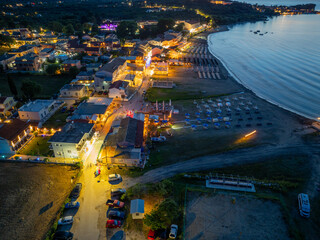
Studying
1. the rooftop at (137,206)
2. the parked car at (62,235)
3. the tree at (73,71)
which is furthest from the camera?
the tree at (73,71)

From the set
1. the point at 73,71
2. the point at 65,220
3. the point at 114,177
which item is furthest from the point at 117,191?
the point at 73,71

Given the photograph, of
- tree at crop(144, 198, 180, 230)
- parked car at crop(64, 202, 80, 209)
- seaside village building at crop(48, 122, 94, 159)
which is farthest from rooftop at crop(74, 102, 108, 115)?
tree at crop(144, 198, 180, 230)

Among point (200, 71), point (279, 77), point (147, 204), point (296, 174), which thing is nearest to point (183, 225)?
point (147, 204)

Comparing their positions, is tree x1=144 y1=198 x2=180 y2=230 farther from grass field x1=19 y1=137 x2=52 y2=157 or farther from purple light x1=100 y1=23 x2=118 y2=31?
purple light x1=100 y1=23 x2=118 y2=31

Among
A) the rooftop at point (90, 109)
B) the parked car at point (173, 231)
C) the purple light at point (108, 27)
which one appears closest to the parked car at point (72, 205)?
the parked car at point (173, 231)

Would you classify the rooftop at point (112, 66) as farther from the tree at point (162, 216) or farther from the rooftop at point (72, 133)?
the tree at point (162, 216)

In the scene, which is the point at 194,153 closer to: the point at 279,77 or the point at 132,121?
the point at 132,121

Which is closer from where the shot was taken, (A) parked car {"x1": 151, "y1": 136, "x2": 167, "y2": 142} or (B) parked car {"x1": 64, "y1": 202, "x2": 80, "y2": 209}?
(B) parked car {"x1": 64, "y1": 202, "x2": 80, "y2": 209}

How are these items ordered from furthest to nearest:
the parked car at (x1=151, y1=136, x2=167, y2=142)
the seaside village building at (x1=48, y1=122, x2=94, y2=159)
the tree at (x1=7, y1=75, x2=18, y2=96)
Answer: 1. the tree at (x1=7, y1=75, x2=18, y2=96)
2. the parked car at (x1=151, y1=136, x2=167, y2=142)
3. the seaside village building at (x1=48, y1=122, x2=94, y2=159)

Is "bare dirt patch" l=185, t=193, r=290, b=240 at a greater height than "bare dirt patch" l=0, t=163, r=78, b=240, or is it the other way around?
"bare dirt patch" l=0, t=163, r=78, b=240
